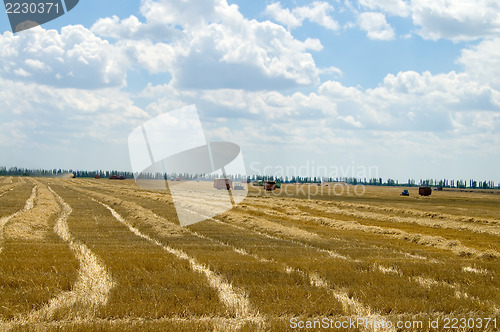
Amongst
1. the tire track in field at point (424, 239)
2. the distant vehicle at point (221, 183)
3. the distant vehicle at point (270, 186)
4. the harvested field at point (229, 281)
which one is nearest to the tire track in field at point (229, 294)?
the harvested field at point (229, 281)

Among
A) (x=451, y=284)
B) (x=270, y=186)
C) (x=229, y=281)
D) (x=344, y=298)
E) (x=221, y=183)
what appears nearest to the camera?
(x=344, y=298)

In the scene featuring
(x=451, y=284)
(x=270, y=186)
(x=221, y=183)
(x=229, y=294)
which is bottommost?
(x=451, y=284)

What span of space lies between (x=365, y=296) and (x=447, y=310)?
1558 mm

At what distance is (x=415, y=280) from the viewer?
12.0 m

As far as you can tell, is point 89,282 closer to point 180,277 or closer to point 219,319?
point 180,277

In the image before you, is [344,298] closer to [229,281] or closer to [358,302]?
[358,302]

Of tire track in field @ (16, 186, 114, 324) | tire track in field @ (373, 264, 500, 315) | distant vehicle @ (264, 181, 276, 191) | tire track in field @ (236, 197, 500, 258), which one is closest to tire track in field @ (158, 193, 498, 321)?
tire track in field @ (373, 264, 500, 315)

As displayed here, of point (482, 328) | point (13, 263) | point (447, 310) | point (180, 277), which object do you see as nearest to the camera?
point (482, 328)

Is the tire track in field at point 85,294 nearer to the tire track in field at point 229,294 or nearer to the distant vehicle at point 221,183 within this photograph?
the tire track in field at point 229,294

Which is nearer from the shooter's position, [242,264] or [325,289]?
[325,289]

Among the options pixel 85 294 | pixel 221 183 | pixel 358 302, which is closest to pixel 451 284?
pixel 358 302

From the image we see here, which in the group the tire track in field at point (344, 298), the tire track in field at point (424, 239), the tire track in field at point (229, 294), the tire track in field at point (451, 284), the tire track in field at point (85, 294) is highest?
the tire track in field at point (85, 294)

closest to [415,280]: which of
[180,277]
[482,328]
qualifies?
[482,328]

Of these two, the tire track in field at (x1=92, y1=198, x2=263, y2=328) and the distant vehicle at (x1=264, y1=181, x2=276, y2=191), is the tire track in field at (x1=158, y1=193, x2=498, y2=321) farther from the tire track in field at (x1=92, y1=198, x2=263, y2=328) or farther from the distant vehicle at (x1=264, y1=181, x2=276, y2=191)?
the distant vehicle at (x1=264, y1=181, x2=276, y2=191)
